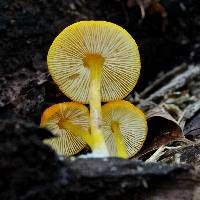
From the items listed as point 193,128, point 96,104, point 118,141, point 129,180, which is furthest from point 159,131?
point 129,180

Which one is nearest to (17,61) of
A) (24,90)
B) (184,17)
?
(24,90)

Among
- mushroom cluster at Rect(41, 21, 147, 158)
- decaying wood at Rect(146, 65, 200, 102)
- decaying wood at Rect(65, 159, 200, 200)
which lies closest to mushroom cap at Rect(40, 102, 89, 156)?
mushroom cluster at Rect(41, 21, 147, 158)

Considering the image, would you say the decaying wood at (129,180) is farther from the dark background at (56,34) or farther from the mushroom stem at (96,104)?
the dark background at (56,34)

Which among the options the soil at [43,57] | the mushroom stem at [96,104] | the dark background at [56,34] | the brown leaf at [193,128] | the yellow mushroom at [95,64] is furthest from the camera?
the brown leaf at [193,128]

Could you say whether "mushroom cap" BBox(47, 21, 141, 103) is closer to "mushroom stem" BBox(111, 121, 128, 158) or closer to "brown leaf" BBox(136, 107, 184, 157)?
"mushroom stem" BBox(111, 121, 128, 158)

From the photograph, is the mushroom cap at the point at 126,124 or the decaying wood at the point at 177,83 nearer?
the mushroom cap at the point at 126,124

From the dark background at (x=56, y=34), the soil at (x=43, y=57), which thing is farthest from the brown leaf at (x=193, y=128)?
the dark background at (x=56, y=34)

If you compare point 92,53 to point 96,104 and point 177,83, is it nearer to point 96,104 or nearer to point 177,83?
point 96,104
